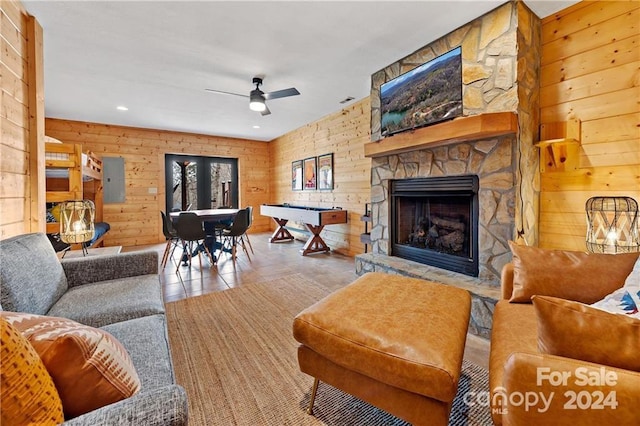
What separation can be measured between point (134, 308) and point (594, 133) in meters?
3.35

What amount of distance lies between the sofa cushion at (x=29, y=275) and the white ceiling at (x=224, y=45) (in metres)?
1.86

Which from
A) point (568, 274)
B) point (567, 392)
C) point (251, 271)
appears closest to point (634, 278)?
point (568, 274)

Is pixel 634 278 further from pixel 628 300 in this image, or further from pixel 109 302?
pixel 109 302

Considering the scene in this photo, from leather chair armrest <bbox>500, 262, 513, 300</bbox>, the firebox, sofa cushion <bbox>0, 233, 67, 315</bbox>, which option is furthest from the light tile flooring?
leather chair armrest <bbox>500, 262, 513, 300</bbox>

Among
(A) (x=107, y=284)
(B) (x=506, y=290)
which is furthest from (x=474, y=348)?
(A) (x=107, y=284)

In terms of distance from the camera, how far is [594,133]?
2123 mm

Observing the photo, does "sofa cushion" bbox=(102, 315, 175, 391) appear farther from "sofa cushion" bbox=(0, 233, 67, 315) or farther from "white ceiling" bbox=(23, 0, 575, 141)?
"white ceiling" bbox=(23, 0, 575, 141)

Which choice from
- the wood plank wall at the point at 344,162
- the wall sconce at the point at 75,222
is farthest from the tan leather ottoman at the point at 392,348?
the wood plank wall at the point at 344,162

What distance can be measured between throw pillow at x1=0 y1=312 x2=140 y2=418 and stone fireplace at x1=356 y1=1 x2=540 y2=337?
2245 mm

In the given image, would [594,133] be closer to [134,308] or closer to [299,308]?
[299,308]

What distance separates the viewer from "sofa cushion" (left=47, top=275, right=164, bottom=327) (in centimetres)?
150

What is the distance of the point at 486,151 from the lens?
2354mm

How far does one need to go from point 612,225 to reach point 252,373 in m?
2.64

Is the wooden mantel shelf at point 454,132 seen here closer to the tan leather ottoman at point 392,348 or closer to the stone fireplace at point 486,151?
the stone fireplace at point 486,151
